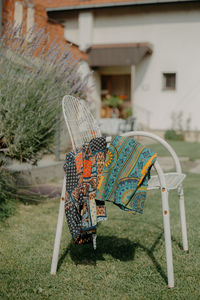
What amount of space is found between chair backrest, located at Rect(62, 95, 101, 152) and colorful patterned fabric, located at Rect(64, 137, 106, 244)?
0.58 feet

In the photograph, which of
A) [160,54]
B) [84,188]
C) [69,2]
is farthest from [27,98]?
[69,2]

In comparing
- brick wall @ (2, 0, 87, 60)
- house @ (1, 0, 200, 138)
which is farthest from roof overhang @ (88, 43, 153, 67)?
brick wall @ (2, 0, 87, 60)

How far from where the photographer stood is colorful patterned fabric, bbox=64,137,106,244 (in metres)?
2.33

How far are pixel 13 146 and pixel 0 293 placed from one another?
4.94 feet

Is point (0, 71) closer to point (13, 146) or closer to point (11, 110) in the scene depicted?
point (11, 110)

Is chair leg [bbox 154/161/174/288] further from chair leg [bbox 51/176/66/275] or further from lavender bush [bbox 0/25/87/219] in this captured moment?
lavender bush [bbox 0/25/87/219]

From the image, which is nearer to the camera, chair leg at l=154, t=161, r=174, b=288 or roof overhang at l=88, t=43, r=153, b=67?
chair leg at l=154, t=161, r=174, b=288

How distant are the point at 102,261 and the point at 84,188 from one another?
2.22 ft

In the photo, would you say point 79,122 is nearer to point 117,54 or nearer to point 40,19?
point 40,19

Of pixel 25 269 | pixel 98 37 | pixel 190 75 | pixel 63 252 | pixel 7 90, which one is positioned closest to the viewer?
pixel 25 269

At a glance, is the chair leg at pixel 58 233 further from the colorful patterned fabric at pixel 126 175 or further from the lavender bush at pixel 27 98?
the lavender bush at pixel 27 98

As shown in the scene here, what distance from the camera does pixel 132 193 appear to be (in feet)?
7.29

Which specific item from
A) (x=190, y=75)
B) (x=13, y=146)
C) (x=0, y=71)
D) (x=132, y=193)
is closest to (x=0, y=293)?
(x=132, y=193)

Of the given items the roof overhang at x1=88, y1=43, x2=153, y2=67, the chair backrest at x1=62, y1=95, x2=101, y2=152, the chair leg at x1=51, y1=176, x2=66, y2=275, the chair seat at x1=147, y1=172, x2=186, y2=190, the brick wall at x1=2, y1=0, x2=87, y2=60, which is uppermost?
the roof overhang at x1=88, y1=43, x2=153, y2=67
